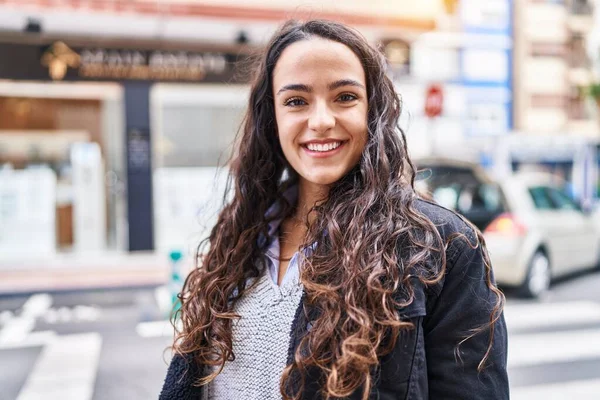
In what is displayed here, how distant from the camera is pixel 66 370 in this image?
5.06m

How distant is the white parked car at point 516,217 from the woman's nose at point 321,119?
5.65m

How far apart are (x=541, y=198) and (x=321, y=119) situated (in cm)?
723

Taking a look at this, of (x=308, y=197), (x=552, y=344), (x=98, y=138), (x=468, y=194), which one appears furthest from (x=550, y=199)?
(x=98, y=138)

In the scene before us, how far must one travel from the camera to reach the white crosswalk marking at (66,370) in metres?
4.53

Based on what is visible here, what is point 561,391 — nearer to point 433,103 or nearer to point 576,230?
point 576,230

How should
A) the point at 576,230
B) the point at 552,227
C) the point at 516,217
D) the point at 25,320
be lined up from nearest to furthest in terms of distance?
the point at 25,320 < the point at 516,217 < the point at 552,227 < the point at 576,230

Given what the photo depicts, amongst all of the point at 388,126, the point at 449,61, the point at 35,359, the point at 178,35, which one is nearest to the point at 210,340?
the point at 388,126

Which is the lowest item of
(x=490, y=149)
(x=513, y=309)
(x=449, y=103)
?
(x=513, y=309)

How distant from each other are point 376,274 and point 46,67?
36.6 feet

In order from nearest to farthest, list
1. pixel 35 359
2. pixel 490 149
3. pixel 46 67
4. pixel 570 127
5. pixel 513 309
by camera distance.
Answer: pixel 35 359, pixel 513 309, pixel 46 67, pixel 490 149, pixel 570 127

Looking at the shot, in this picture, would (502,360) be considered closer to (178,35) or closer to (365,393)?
(365,393)

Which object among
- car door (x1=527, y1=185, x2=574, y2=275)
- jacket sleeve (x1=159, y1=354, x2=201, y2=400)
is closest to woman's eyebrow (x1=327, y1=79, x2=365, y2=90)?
jacket sleeve (x1=159, y1=354, x2=201, y2=400)

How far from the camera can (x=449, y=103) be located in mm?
20703

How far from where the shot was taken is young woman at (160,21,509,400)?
1393 mm
